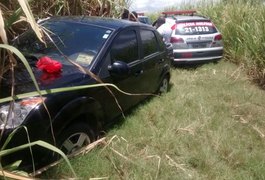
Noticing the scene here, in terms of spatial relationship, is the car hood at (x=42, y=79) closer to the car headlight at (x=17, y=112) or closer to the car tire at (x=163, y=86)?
the car headlight at (x=17, y=112)

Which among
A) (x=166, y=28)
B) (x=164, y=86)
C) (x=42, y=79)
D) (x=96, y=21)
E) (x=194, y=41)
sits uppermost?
(x=96, y=21)

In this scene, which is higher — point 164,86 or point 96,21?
point 96,21

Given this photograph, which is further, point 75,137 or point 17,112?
point 75,137

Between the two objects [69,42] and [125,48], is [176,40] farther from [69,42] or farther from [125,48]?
[69,42]

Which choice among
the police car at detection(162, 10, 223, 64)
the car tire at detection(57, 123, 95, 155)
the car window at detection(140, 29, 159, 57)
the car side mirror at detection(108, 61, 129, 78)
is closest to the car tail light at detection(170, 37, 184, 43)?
the police car at detection(162, 10, 223, 64)

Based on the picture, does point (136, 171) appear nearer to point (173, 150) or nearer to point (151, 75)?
point (173, 150)

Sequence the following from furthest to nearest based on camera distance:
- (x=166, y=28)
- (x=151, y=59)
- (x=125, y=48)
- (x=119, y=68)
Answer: (x=166, y=28) → (x=151, y=59) → (x=125, y=48) → (x=119, y=68)

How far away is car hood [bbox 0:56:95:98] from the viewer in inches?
133

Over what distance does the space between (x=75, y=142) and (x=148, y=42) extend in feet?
9.05

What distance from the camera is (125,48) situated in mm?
5027

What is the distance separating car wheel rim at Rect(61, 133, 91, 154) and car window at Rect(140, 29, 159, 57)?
7.33 ft

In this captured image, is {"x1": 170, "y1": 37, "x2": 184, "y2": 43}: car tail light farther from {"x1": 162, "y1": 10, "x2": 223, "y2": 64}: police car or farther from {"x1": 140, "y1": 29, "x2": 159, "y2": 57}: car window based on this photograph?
{"x1": 140, "y1": 29, "x2": 159, "y2": 57}: car window

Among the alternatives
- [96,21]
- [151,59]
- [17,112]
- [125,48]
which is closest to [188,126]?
[151,59]

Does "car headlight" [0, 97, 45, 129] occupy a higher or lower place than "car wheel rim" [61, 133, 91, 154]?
higher
